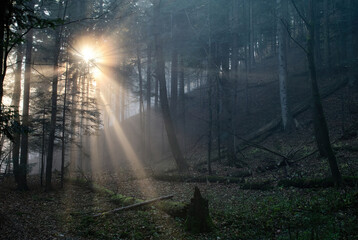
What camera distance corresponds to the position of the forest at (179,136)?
25.3 feet

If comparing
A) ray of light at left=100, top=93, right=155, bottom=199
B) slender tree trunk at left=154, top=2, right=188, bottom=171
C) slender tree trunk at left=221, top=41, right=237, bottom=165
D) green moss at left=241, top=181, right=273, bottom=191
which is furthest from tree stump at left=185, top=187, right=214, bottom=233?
slender tree trunk at left=154, top=2, right=188, bottom=171

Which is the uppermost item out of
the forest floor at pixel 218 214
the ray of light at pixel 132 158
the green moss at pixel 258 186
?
the ray of light at pixel 132 158

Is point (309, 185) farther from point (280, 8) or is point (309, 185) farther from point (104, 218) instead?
point (280, 8)

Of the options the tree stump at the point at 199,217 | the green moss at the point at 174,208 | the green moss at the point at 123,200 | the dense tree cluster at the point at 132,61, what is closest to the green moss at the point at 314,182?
the dense tree cluster at the point at 132,61

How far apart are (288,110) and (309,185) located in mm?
11402

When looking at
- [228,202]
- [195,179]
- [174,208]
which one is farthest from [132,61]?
[174,208]

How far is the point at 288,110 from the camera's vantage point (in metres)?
20.7

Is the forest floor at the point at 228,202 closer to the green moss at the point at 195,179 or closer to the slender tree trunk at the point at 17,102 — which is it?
the green moss at the point at 195,179

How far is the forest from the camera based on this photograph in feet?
25.3

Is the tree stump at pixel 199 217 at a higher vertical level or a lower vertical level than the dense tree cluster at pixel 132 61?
lower

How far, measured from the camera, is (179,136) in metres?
29.2

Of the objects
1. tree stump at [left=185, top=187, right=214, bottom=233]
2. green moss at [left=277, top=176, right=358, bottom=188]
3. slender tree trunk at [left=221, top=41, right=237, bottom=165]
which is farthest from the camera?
slender tree trunk at [left=221, top=41, right=237, bottom=165]

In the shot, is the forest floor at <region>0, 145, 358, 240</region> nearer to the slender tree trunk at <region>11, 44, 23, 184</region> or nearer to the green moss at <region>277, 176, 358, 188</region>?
the green moss at <region>277, 176, 358, 188</region>

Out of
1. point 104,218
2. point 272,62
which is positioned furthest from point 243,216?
point 272,62
